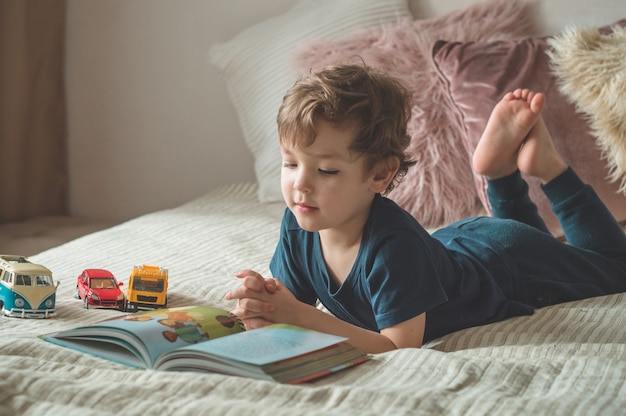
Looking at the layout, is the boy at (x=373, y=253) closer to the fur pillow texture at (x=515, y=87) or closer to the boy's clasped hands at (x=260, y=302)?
the boy's clasped hands at (x=260, y=302)

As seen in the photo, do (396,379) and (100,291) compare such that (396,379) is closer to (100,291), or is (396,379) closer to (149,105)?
(100,291)

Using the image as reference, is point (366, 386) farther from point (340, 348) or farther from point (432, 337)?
point (432, 337)

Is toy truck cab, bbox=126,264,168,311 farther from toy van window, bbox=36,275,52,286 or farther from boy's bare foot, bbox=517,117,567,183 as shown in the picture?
boy's bare foot, bbox=517,117,567,183

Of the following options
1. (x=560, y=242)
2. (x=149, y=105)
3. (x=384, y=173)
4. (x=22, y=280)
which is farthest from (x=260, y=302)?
(x=149, y=105)

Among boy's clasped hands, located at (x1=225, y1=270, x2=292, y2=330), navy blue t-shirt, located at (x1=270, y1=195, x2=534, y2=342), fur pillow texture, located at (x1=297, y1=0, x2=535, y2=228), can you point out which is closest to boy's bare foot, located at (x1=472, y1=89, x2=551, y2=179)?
navy blue t-shirt, located at (x1=270, y1=195, x2=534, y2=342)

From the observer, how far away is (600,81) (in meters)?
1.80

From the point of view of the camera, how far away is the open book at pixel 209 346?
93 centimetres

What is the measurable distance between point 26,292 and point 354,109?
0.55 metres

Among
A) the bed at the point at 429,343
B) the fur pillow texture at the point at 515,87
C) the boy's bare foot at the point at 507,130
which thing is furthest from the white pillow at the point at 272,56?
the boy's bare foot at the point at 507,130

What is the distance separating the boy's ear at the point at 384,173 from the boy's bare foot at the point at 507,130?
0.41 meters

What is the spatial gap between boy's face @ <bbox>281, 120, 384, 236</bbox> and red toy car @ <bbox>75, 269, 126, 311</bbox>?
0.35m

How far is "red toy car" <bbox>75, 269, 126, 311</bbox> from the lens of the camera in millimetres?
1348

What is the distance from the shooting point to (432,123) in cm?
199

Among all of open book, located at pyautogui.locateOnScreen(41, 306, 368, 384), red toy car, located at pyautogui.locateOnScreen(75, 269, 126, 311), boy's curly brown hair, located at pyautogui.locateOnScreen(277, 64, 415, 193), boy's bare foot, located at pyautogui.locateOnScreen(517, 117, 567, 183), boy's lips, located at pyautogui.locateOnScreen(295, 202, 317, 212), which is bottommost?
red toy car, located at pyautogui.locateOnScreen(75, 269, 126, 311)
